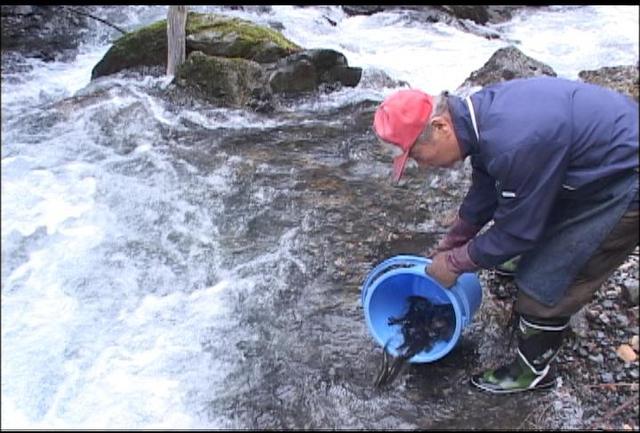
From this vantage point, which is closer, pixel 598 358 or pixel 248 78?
pixel 598 358

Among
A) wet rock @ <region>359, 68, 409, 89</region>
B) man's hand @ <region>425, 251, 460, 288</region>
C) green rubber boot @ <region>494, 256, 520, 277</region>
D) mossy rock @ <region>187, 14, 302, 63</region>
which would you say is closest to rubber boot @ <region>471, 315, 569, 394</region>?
man's hand @ <region>425, 251, 460, 288</region>

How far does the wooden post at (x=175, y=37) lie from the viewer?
7.20 m

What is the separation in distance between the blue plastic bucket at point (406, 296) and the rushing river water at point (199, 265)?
0.47 feet

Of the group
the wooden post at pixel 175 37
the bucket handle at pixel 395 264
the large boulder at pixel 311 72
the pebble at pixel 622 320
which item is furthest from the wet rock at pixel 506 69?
the bucket handle at pixel 395 264

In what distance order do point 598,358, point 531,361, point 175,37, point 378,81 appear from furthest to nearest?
point 378,81, point 175,37, point 598,358, point 531,361

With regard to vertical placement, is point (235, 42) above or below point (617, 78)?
below

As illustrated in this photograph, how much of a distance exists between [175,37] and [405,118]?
512 cm

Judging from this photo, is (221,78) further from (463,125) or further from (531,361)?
(531,361)

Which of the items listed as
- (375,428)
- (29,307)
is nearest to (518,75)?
(375,428)

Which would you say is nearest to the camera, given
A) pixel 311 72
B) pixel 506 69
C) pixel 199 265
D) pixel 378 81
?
pixel 199 265

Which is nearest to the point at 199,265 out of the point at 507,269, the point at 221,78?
the point at 507,269

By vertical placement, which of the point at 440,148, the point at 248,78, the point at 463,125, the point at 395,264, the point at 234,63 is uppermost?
the point at 463,125

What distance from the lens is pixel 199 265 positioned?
4.37 m

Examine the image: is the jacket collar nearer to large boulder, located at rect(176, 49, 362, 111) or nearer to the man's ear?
the man's ear
